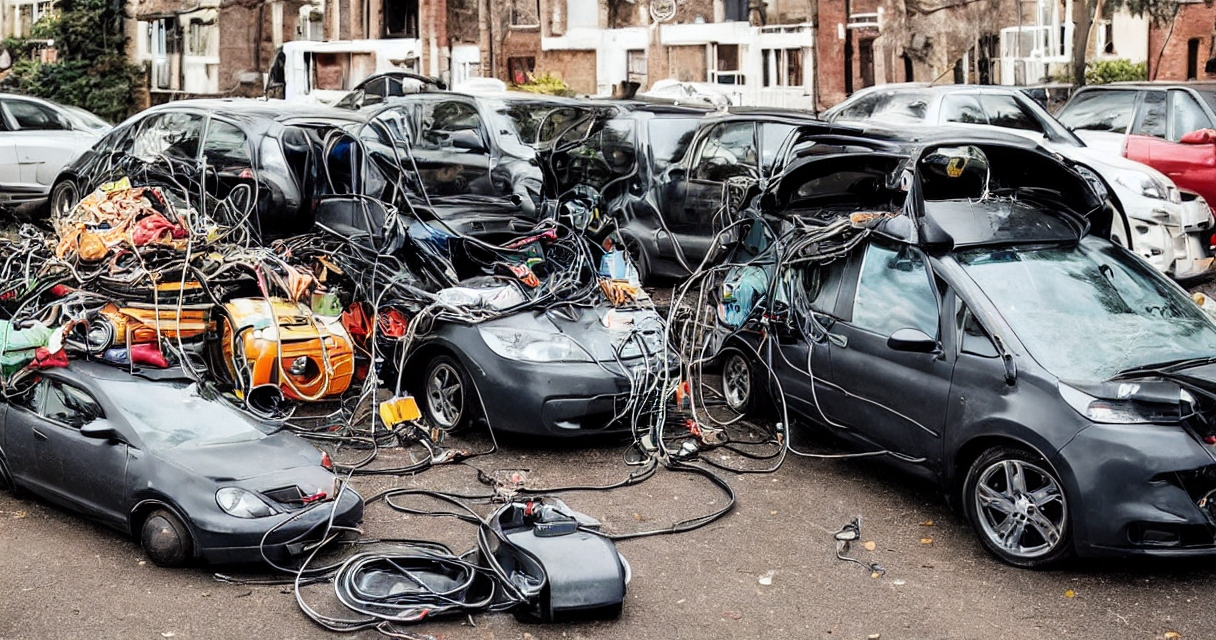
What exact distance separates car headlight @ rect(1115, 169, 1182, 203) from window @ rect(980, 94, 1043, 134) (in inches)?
58.4

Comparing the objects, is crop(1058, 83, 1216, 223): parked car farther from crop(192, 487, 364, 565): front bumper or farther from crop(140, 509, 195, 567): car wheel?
crop(140, 509, 195, 567): car wheel

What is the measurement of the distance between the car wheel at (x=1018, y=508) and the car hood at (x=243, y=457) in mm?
3847

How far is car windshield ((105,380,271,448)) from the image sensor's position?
7664mm

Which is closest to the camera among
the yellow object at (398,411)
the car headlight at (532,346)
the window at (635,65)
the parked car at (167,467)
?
the parked car at (167,467)

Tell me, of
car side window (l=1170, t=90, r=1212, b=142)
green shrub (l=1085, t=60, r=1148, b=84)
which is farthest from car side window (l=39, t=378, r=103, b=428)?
green shrub (l=1085, t=60, r=1148, b=84)

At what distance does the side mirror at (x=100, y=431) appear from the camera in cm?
751

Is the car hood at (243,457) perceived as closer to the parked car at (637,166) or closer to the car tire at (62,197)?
the parked car at (637,166)

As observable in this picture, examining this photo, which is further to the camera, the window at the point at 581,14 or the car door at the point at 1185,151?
the window at the point at 581,14

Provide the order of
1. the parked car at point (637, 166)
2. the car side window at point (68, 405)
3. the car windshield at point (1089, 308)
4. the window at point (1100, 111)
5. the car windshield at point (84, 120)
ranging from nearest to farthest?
the car windshield at point (1089, 308) < the car side window at point (68, 405) < the parked car at point (637, 166) < the window at point (1100, 111) < the car windshield at point (84, 120)

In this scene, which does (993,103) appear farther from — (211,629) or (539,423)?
(211,629)

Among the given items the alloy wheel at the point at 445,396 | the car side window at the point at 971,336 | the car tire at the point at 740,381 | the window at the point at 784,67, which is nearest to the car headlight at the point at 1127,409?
the car side window at the point at 971,336

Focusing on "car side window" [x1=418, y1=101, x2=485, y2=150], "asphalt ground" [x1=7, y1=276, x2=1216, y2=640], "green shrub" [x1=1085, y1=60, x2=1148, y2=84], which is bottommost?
"asphalt ground" [x1=7, y1=276, x2=1216, y2=640]

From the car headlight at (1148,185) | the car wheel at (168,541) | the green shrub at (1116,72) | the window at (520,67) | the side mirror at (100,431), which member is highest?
the window at (520,67)

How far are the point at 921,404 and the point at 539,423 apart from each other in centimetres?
272
